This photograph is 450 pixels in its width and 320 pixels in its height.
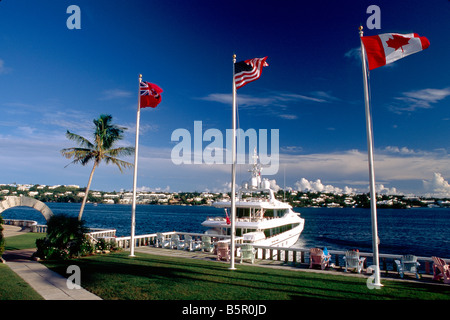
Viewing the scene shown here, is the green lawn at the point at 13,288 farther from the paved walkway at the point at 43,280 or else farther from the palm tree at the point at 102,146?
the palm tree at the point at 102,146

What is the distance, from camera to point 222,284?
10.0 meters

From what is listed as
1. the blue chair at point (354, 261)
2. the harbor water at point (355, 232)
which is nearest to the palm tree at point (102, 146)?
the harbor water at point (355, 232)

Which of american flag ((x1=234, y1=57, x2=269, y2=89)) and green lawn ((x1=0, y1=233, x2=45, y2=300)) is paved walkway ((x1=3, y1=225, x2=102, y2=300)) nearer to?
green lawn ((x1=0, y1=233, x2=45, y2=300))

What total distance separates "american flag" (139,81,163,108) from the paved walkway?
918cm

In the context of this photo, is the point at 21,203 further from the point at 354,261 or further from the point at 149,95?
the point at 354,261

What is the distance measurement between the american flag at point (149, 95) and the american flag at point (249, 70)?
535 centimetres

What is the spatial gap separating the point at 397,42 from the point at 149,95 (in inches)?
467

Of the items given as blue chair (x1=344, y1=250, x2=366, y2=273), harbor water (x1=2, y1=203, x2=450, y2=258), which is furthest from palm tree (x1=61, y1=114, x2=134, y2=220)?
blue chair (x1=344, y1=250, x2=366, y2=273)

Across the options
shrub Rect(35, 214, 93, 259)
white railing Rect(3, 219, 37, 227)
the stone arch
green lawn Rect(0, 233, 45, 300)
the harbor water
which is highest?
the stone arch

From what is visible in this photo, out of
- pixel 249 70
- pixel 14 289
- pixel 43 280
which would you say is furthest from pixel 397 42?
pixel 43 280

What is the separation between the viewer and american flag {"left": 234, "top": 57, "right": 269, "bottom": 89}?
1348 cm

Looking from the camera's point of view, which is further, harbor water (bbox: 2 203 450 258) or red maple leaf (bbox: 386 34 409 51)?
harbor water (bbox: 2 203 450 258)
